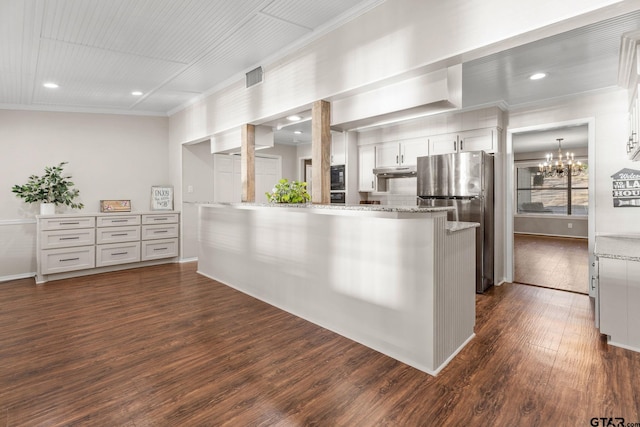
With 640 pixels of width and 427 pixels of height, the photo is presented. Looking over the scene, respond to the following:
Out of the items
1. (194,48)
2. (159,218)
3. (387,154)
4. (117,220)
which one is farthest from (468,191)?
(117,220)

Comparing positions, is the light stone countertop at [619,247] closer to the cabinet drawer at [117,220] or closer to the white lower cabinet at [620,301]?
the white lower cabinet at [620,301]

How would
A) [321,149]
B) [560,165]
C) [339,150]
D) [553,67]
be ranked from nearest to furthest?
[321,149], [553,67], [339,150], [560,165]

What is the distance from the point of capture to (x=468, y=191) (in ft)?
13.5

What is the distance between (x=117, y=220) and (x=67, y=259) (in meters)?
0.84

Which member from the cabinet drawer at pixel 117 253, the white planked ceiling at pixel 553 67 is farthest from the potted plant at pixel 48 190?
the white planked ceiling at pixel 553 67

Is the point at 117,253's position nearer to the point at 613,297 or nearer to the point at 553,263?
the point at 613,297

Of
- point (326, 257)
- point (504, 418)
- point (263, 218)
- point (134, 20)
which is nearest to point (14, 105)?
point (134, 20)

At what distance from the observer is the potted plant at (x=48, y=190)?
4805mm

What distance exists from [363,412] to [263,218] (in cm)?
236

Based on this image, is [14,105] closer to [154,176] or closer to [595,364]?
[154,176]

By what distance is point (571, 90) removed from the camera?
3.94m

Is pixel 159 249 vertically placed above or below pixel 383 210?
below

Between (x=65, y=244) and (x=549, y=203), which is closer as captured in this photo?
(x=65, y=244)

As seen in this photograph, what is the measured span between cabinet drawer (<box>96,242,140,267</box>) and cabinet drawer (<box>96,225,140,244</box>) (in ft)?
0.25
